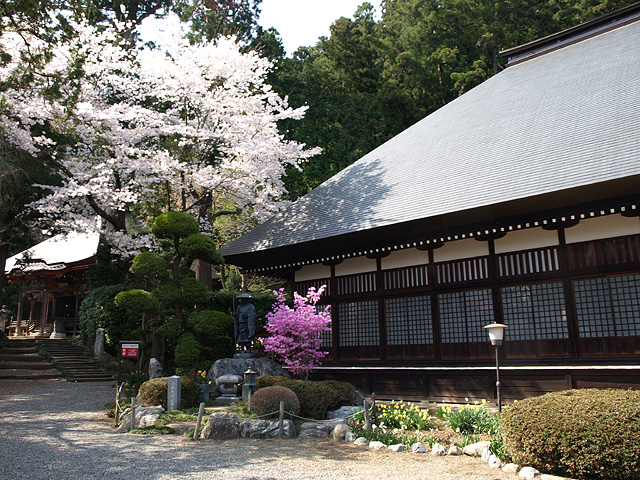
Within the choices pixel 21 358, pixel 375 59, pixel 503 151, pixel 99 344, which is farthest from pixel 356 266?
pixel 375 59

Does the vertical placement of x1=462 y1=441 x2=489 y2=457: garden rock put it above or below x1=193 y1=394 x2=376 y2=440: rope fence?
below

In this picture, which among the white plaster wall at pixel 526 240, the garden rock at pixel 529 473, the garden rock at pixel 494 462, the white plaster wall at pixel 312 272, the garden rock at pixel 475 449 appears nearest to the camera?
the garden rock at pixel 529 473

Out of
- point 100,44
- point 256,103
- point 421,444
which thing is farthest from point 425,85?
point 421,444

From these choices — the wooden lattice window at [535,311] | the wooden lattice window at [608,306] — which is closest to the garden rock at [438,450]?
the wooden lattice window at [535,311]

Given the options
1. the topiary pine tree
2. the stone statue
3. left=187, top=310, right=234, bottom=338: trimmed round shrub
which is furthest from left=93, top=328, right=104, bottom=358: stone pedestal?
the stone statue

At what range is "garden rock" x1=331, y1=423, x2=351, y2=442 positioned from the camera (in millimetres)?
8039

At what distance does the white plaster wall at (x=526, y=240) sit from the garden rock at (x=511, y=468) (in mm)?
4741

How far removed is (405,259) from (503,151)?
3028mm

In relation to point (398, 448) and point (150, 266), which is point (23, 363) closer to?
point (150, 266)

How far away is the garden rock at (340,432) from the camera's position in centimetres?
804

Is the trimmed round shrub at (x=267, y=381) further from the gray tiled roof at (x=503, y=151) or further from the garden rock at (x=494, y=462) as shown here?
the garden rock at (x=494, y=462)

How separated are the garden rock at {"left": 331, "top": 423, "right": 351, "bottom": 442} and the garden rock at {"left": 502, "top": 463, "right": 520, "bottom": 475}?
2.59 m

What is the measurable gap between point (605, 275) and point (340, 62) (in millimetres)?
24731

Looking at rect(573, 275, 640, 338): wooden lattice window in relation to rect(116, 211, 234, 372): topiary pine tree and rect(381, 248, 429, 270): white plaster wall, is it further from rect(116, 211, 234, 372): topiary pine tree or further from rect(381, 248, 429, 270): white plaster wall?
rect(116, 211, 234, 372): topiary pine tree
